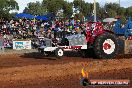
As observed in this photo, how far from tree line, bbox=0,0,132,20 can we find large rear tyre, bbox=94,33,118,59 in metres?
23.5

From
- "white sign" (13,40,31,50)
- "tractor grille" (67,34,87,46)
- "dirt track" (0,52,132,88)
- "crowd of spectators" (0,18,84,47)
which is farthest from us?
"crowd of spectators" (0,18,84,47)

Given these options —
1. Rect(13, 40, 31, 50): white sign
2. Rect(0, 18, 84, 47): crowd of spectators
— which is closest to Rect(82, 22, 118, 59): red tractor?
Rect(13, 40, 31, 50): white sign

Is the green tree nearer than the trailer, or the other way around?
the trailer

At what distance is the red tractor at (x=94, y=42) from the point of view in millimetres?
14965

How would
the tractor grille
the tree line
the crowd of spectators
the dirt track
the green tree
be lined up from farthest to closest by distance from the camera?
the tree line < the green tree < the crowd of spectators < the tractor grille < the dirt track

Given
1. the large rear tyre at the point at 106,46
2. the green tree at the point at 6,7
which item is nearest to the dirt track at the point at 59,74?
the large rear tyre at the point at 106,46

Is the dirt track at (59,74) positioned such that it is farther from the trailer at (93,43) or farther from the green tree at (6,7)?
the green tree at (6,7)

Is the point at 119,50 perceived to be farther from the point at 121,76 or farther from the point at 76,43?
→ the point at 121,76

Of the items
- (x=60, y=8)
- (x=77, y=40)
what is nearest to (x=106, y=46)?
(x=77, y=40)

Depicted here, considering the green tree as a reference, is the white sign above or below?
below

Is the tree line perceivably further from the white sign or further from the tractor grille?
the tractor grille

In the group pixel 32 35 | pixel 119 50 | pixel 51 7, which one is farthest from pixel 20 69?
pixel 51 7

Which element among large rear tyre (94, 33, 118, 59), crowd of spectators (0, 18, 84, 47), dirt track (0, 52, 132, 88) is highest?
crowd of spectators (0, 18, 84, 47)

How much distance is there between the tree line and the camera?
40.6m
